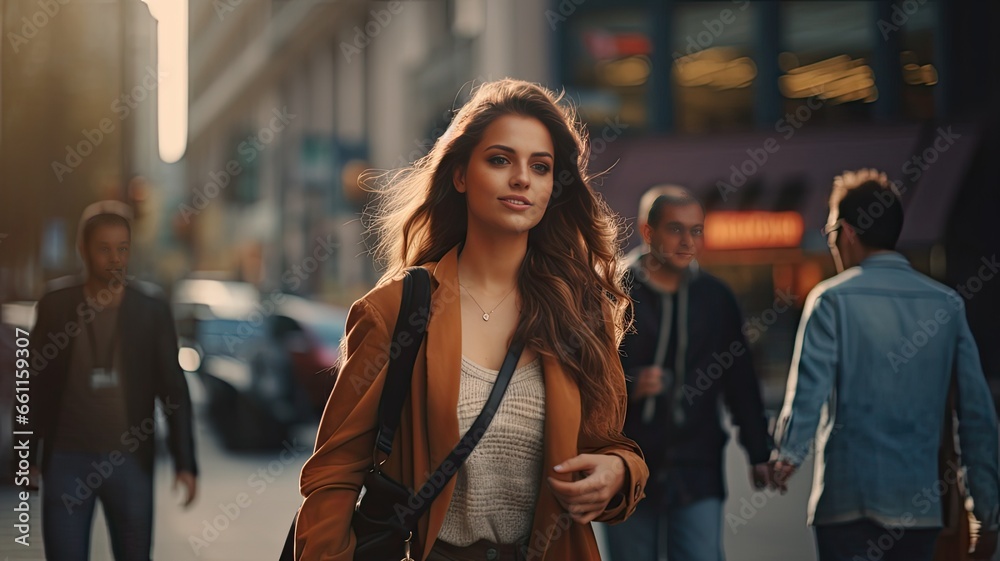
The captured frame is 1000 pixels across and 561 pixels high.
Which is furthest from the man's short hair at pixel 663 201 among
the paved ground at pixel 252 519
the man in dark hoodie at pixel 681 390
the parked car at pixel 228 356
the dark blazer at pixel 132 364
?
the parked car at pixel 228 356

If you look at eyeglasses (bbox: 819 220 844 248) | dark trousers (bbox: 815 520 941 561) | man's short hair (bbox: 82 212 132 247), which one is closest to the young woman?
dark trousers (bbox: 815 520 941 561)

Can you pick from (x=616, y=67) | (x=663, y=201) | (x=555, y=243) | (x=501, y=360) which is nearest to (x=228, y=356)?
(x=663, y=201)

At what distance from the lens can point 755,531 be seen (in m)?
7.91

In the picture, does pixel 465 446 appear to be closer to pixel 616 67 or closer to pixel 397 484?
pixel 397 484

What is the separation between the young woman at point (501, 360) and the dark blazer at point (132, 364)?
220 cm

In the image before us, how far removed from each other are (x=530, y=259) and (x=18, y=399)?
3149 millimetres

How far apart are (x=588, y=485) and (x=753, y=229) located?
16190 millimetres

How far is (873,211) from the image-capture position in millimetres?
4176

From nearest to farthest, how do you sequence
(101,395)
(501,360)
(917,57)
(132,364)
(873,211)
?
(501,360) < (873,211) < (101,395) < (132,364) < (917,57)

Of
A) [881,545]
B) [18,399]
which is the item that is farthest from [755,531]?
[18,399]

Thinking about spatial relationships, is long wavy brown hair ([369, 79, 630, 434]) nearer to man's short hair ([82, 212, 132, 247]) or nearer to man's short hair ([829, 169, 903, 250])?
man's short hair ([829, 169, 903, 250])

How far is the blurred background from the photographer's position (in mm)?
8102

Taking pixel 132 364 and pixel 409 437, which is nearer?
pixel 409 437

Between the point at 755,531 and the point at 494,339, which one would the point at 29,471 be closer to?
the point at 494,339
